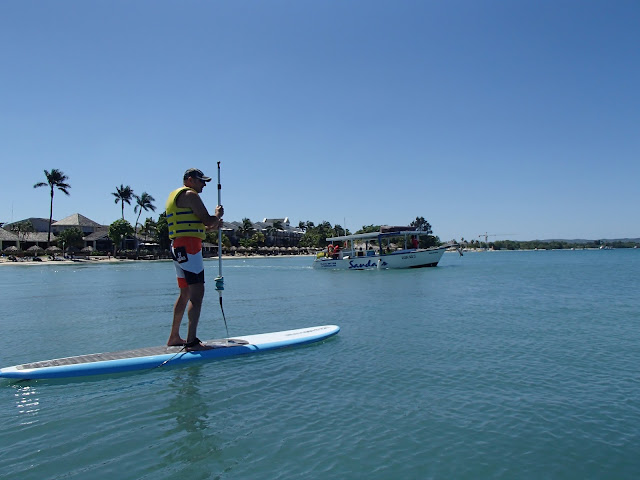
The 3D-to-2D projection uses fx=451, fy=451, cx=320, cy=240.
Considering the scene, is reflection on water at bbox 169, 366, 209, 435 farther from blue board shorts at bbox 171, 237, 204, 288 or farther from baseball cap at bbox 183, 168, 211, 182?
baseball cap at bbox 183, 168, 211, 182

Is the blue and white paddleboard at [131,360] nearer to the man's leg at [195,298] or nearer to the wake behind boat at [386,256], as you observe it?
the man's leg at [195,298]

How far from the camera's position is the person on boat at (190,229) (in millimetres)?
7234

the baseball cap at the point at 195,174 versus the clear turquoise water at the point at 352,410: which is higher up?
the baseball cap at the point at 195,174

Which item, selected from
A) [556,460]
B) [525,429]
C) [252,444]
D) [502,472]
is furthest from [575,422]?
[252,444]

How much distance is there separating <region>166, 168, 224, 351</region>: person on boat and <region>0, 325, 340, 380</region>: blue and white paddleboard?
2.53 ft

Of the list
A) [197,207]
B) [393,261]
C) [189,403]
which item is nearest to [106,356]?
[189,403]

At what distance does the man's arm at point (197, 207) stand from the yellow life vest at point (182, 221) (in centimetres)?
8

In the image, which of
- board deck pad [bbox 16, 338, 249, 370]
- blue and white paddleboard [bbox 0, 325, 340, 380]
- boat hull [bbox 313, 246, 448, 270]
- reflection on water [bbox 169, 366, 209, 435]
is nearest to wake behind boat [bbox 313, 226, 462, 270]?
boat hull [bbox 313, 246, 448, 270]

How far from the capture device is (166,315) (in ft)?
50.1

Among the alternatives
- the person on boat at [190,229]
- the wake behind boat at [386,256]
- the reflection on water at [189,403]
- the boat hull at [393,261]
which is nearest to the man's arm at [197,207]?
the person on boat at [190,229]

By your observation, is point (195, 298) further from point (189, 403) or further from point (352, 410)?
point (352, 410)

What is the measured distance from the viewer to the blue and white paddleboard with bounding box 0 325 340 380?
6.99 metres

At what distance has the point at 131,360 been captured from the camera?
745 centimetres

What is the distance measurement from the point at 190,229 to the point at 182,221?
180 millimetres
